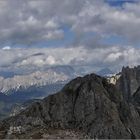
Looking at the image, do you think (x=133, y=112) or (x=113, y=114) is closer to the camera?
(x=113, y=114)

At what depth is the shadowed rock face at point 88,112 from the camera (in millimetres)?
161875

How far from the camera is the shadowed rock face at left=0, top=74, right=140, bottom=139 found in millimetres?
161875

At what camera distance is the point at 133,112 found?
185000 mm

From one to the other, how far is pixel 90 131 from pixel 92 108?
11717 millimetres

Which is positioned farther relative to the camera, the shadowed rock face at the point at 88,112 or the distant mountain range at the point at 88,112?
the shadowed rock face at the point at 88,112

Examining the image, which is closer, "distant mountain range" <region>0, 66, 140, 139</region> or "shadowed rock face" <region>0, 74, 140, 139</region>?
"distant mountain range" <region>0, 66, 140, 139</region>

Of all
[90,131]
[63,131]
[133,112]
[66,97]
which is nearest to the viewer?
[63,131]

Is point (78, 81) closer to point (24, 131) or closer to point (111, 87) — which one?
point (111, 87)

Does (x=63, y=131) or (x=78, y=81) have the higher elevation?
(x=78, y=81)

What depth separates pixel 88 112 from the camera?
555 ft

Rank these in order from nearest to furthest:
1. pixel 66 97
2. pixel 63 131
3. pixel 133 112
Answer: pixel 63 131
pixel 66 97
pixel 133 112

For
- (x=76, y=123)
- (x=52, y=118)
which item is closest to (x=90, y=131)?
(x=76, y=123)

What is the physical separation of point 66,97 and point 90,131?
19.6 m

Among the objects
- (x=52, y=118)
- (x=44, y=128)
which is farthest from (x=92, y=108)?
(x=44, y=128)
